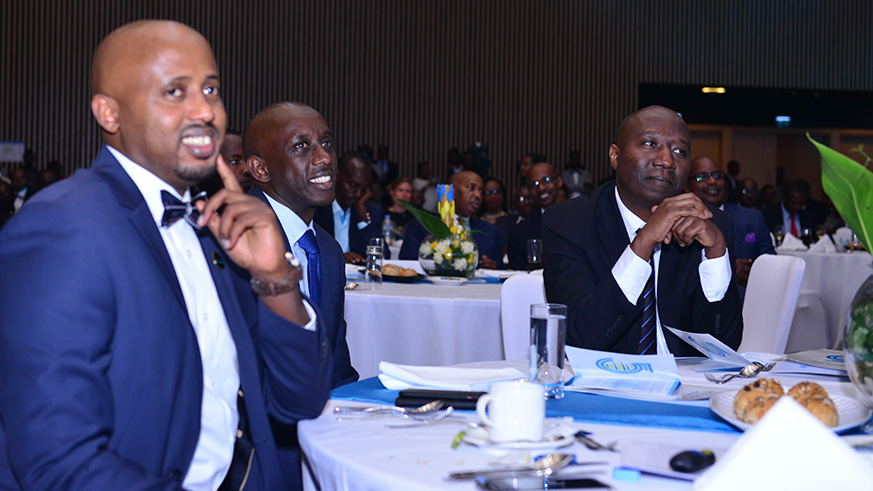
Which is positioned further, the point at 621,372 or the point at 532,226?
the point at 532,226

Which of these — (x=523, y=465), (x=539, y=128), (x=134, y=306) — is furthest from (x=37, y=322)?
(x=539, y=128)

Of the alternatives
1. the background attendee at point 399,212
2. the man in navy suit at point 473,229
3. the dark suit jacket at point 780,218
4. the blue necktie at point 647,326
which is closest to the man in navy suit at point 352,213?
the man in navy suit at point 473,229

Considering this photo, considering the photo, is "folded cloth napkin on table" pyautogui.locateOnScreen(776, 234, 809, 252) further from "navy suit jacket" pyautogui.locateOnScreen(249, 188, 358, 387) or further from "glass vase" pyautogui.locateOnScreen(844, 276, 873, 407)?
"glass vase" pyautogui.locateOnScreen(844, 276, 873, 407)

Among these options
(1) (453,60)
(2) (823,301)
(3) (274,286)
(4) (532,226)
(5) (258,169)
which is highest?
(1) (453,60)

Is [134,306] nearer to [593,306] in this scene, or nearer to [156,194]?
[156,194]

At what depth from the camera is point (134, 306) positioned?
1249 mm

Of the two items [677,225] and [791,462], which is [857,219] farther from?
[677,225]

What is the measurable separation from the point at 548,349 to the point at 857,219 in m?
0.57

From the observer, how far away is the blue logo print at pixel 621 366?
164 centimetres

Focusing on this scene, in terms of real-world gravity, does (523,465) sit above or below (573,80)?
below

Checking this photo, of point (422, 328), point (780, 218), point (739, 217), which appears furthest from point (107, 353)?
point (780, 218)

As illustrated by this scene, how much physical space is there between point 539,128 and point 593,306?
10.8m

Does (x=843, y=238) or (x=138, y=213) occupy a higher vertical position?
(x=138, y=213)

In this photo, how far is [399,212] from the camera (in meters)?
8.12
